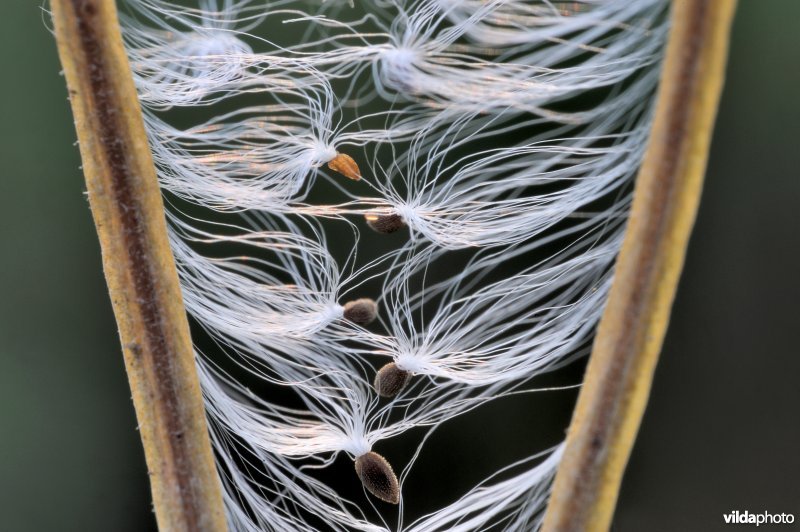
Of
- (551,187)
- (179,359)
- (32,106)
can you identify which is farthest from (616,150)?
(32,106)

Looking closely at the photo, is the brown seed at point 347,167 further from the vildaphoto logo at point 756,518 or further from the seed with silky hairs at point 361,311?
the vildaphoto logo at point 756,518

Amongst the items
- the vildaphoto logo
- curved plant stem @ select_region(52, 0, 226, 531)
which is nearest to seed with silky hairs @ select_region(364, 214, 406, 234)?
curved plant stem @ select_region(52, 0, 226, 531)

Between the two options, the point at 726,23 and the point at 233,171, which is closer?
the point at 726,23

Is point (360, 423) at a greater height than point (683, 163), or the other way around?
point (683, 163)

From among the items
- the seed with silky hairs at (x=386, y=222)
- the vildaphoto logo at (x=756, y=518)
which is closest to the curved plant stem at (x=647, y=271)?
the seed with silky hairs at (x=386, y=222)

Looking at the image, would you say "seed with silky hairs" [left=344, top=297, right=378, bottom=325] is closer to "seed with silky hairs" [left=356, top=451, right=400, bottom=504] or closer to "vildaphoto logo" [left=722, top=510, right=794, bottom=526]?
"seed with silky hairs" [left=356, top=451, right=400, bottom=504]

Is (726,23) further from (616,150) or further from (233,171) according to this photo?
(233,171)
